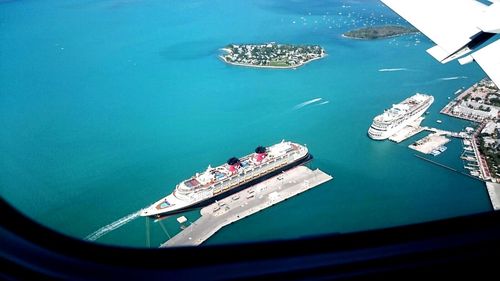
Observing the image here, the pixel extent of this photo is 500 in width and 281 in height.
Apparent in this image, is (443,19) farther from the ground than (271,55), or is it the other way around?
(443,19)

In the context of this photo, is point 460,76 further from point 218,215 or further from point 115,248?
point 115,248

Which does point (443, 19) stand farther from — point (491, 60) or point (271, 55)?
point (271, 55)

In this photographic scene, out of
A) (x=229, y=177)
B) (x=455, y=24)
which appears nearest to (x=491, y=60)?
(x=455, y=24)

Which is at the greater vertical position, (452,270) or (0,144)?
(452,270)

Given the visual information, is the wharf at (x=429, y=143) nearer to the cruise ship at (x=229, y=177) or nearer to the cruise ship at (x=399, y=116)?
the cruise ship at (x=399, y=116)

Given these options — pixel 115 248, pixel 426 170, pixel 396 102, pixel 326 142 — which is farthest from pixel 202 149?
pixel 115 248

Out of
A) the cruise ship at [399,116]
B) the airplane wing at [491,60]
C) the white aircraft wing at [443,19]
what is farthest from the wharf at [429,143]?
the airplane wing at [491,60]

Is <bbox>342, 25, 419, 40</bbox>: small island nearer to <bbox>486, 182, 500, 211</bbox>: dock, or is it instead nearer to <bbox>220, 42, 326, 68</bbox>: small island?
<bbox>220, 42, 326, 68</bbox>: small island
